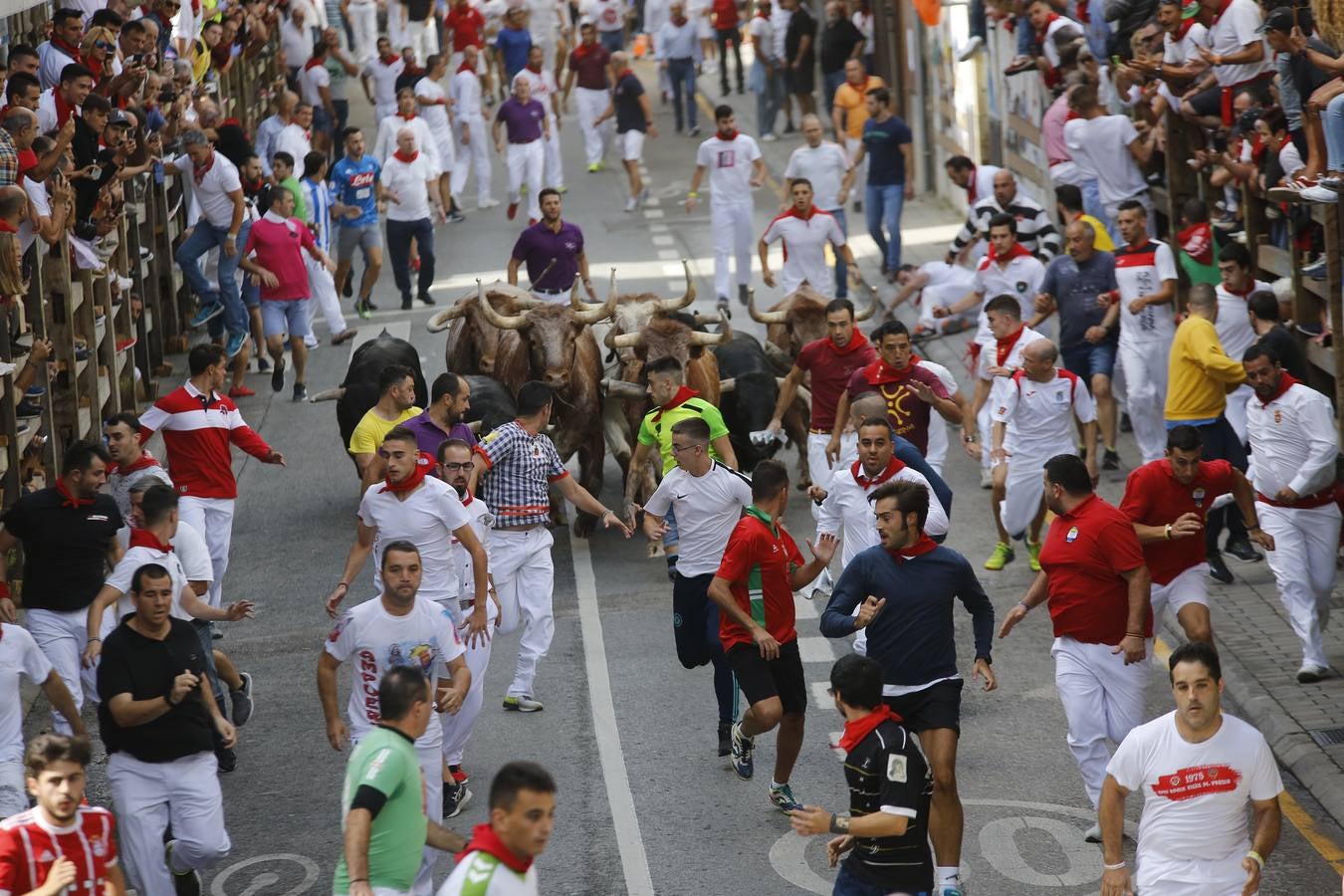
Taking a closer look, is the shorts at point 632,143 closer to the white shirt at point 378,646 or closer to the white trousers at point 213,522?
the white trousers at point 213,522

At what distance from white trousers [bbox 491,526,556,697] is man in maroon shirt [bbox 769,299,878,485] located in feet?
9.91

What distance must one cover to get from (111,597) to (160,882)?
178 cm

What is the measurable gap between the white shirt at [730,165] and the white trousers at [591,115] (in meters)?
7.88

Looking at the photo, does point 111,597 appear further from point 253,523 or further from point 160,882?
point 253,523

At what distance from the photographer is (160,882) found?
891cm

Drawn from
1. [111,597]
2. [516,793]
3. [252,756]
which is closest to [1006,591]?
[252,756]

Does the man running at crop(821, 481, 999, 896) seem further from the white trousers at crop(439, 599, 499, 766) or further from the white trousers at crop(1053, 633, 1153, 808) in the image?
the white trousers at crop(439, 599, 499, 766)

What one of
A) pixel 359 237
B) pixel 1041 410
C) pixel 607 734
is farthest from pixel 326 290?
pixel 607 734

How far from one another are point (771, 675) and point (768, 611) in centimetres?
34

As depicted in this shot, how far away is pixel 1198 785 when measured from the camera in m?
7.84

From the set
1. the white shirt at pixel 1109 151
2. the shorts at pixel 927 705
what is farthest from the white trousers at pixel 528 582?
the white shirt at pixel 1109 151

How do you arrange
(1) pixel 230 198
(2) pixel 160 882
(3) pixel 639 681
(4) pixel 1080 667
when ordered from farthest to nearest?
(1) pixel 230 198
(3) pixel 639 681
(4) pixel 1080 667
(2) pixel 160 882

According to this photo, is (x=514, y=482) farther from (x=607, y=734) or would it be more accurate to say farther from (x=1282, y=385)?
(x=1282, y=385)

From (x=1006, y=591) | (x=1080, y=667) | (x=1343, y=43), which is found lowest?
(x=1006, y=591)
